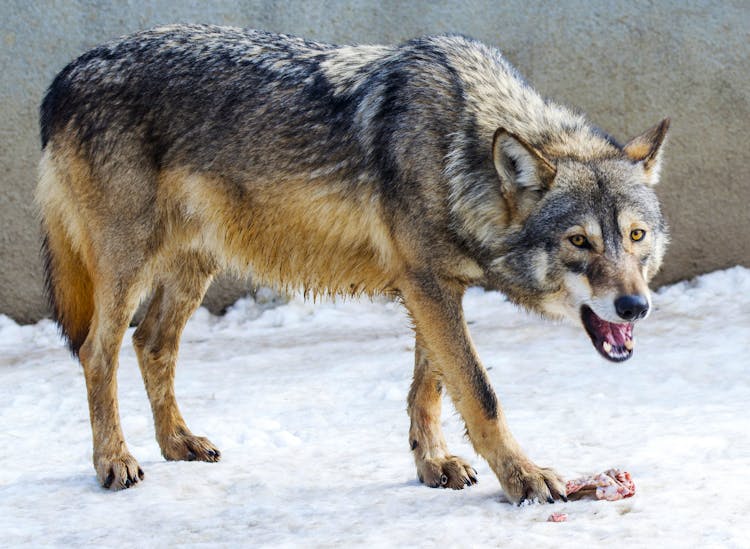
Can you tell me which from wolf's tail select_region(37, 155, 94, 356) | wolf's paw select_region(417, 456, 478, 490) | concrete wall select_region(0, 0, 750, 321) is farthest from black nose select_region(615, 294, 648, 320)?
concrete wall select_region(0, 0, 750, 321)

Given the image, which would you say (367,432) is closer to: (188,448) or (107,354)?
(188,448)

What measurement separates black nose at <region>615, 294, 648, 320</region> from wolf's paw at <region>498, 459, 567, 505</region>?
61 centimetres

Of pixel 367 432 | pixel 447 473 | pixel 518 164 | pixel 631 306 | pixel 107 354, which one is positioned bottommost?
pixel 367 432

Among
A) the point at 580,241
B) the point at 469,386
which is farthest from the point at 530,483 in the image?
the point at 580,241

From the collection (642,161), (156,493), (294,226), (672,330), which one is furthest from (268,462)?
(672,330)

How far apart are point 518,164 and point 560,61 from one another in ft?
11.3

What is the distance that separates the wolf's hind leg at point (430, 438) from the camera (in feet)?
12.6

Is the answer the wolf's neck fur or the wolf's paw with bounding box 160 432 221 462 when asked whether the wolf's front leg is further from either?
the wolf's paw with bounding box 160 432 221 462

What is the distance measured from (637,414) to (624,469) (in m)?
0.89

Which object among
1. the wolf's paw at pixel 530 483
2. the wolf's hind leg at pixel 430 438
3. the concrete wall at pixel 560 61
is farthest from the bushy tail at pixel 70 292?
the concrete wall at pixel 560 61

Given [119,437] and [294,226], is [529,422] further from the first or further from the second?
[119,437]

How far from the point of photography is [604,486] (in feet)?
11.3

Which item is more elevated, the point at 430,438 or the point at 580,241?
the point at 580,241

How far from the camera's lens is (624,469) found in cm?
382
